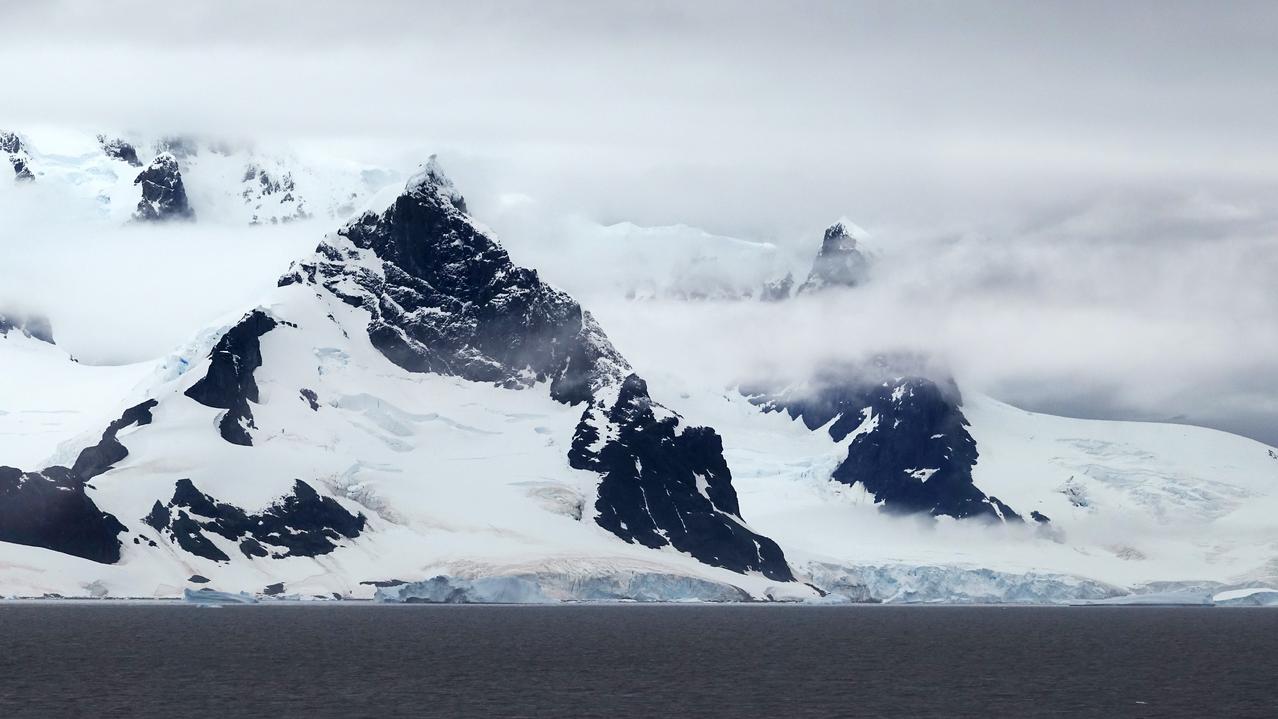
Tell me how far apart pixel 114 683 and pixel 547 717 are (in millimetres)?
45390

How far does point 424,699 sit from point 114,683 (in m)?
30.6

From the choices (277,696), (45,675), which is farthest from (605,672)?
(45,675)

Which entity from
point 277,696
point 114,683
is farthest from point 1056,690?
point 114,683

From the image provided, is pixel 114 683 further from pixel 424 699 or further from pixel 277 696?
pixel 424 699

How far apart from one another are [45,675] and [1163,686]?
10586 centimetres

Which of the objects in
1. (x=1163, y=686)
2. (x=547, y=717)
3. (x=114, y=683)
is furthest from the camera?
(x=1163, y=686)

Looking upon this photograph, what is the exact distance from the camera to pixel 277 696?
161 m

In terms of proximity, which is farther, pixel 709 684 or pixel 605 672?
pixel 605 672

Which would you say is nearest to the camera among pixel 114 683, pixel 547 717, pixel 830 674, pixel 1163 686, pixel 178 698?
pixel 547 717

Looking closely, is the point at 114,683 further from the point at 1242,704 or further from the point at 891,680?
the point at 1242,704

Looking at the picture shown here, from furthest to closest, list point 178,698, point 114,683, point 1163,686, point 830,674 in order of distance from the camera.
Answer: point 830,674 < point 1163,686 < point 114,683 < point 178,698

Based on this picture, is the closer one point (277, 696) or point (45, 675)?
point (277, 696)

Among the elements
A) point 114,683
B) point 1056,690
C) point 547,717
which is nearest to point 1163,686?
point 1056,690

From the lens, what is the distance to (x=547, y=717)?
148375 millimetres
